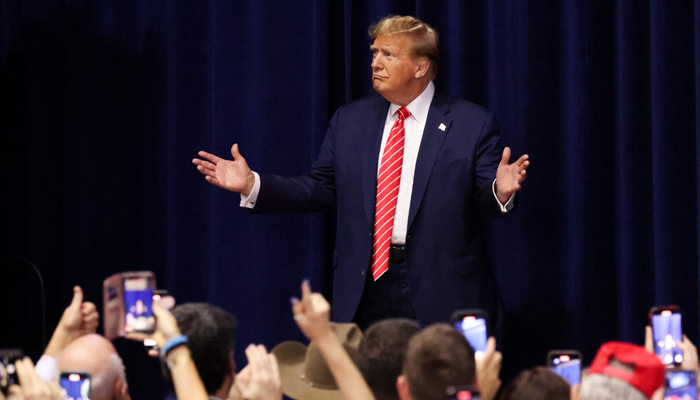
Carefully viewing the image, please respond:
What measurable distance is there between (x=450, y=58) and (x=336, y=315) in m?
1.21

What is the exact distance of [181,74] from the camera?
3752mm

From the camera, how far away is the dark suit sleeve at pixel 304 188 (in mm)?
2863

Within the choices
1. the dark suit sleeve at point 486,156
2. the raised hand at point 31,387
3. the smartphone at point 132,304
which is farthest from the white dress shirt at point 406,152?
the raised hand at point 31,387

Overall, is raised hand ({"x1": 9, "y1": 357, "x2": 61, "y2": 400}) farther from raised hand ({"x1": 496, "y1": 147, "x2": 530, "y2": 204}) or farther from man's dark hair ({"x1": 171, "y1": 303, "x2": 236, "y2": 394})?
raised hand ({"x1": 496, "y1": 147, "x2": 530, "y2": 204})

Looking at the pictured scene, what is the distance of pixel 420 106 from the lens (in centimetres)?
297

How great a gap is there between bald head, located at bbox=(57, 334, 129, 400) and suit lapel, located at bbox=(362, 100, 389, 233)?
1313mm

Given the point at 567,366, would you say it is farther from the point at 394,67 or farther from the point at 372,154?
the point at 394,67

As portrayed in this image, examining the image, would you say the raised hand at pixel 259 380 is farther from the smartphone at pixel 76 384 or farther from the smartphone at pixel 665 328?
the smartphone at pixel 665 328

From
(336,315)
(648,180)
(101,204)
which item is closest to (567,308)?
(648,180)

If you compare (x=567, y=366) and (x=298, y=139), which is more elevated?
(x=298, y=139)

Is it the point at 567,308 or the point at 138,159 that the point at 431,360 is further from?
the point at 138,159

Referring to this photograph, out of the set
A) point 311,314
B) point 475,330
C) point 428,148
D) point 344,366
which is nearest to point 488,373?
point 475,330

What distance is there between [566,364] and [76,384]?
3.43 feet

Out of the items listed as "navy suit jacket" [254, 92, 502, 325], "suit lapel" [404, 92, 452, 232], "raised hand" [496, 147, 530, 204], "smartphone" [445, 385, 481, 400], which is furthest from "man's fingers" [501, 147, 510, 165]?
"smartphone" [445, 385, 481, 400]
